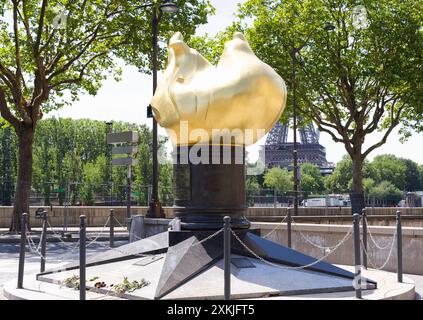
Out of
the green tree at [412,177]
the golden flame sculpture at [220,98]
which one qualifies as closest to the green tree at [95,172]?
the golden flame sculpture at [220,98]

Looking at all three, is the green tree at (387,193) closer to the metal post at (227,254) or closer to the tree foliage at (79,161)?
the tree foliage at (79,161)

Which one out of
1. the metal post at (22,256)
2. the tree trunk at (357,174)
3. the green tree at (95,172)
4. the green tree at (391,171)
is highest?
the green tree at (391,171)

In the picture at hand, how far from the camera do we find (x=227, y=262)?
299 inches

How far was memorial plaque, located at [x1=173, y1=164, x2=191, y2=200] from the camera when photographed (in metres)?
9.97

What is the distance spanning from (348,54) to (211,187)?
2288 cm

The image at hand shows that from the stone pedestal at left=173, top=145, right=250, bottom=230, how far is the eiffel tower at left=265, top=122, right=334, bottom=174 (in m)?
123

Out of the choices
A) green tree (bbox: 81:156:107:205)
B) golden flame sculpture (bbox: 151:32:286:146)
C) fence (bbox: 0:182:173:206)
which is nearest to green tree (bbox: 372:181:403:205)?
green tree (bbox: 81:156:107:205)

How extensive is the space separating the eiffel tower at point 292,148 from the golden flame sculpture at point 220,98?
12274 cm

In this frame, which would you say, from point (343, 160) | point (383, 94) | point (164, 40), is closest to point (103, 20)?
point (164, 40)

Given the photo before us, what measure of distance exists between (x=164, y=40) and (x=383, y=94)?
40.4 feet

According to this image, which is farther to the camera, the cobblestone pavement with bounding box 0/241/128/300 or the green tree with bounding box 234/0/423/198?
the green tree with bounding box 234/0/423/198

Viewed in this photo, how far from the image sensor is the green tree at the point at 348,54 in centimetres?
2966

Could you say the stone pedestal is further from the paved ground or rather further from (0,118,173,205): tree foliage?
(0,118,173,205): tree foliage
